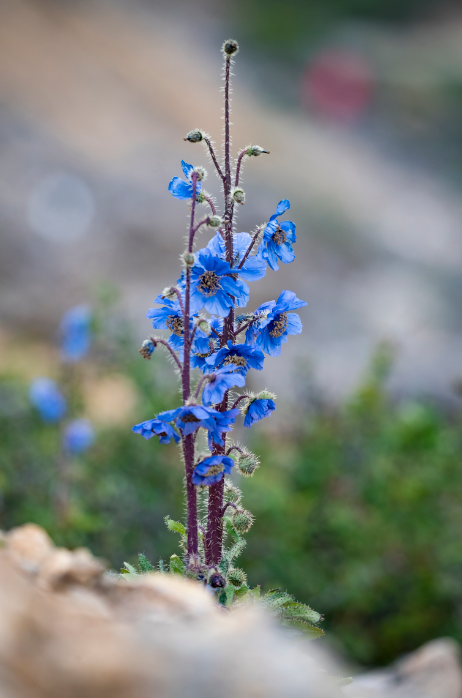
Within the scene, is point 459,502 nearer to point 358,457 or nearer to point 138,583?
point 358,457

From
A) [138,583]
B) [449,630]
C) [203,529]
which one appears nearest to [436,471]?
[449,630]

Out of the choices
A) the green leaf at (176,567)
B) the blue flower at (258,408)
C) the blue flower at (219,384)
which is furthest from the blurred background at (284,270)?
the blue flower at (219,384)

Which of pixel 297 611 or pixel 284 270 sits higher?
pixel 284 270

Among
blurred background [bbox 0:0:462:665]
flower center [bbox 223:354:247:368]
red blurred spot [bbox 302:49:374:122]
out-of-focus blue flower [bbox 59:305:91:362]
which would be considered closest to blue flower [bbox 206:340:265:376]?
flower center [bbox 223:354:247:368]

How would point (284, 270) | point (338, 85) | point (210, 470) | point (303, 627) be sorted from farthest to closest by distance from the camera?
point (338, 85), point (284, 270), point (303, 627), point (210, 470)

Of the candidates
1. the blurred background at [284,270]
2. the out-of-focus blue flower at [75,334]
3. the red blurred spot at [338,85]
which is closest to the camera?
the blurred background at [284,270]

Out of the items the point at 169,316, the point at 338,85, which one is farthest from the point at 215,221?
the point at 338,85

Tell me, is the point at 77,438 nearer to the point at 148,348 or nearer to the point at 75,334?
the point at 75,334

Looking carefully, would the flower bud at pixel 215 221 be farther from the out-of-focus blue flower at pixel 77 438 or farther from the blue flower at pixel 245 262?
the out-of-focus blue flower at pixel 77 438
